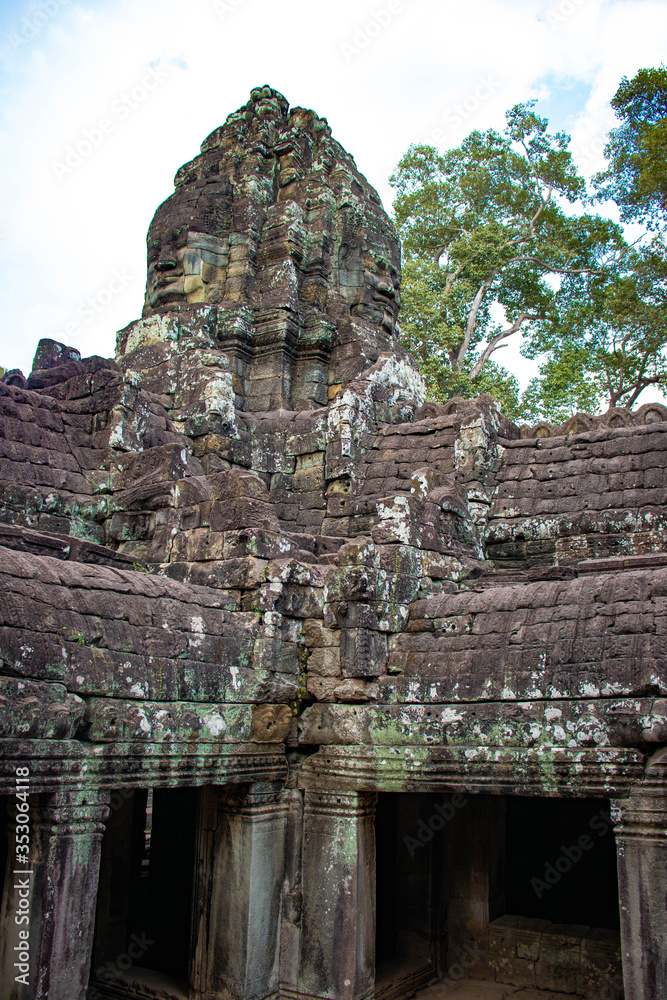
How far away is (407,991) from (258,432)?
607 centimetres

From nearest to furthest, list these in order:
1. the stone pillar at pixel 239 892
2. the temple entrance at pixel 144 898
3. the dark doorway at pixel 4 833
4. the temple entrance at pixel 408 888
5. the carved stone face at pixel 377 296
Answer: the dark doorway at pixel 4 833, the stone pillar at pixel 239 892, the temple entrance at pixel 144 898, the temple entrance at pixel 408 888, the carved stone face at pixel 377 296

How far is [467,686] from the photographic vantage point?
20.9 ft

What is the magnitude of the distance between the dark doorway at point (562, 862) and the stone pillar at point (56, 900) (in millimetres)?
5885

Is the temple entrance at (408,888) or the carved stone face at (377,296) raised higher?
the carved stone face at (377,296)

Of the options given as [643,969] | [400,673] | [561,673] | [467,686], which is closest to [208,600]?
[400,673]

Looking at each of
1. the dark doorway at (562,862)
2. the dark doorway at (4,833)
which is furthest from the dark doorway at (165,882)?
the dark doorway at (562,862)

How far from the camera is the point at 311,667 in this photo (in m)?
7.25

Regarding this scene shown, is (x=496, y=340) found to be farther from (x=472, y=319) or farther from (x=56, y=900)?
(x=56, y=900)

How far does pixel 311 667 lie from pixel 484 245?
17501mm

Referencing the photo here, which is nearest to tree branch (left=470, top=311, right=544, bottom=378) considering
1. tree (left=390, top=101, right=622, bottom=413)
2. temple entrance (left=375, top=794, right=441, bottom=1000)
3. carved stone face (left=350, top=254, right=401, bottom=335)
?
tree (left=390, top=101, right=622, bottom=413)

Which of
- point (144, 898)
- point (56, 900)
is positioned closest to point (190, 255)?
point (144, 898)

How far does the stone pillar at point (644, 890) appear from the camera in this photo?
5.20 metres

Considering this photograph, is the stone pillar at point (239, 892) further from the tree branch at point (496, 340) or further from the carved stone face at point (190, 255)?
the tree branch at point (496, 340)

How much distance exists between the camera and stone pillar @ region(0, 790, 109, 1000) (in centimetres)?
503
